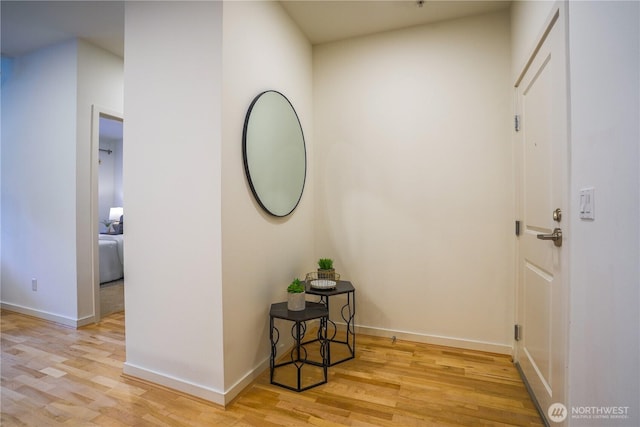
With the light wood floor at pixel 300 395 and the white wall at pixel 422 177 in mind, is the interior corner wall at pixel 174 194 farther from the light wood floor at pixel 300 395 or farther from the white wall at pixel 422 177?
the white wall at pixel 422 177

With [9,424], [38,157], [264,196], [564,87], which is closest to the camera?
[564,87]

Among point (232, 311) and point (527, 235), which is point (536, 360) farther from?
point (232, 311)

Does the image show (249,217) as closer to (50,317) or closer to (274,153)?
(274,153)

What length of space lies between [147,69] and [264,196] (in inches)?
40.2

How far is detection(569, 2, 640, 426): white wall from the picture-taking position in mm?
800

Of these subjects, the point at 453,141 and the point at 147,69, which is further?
the point at 453,141

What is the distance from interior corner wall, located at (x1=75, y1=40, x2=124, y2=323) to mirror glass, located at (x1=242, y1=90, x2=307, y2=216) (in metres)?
1.98

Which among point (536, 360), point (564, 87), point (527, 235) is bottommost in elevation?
point (536, 360)

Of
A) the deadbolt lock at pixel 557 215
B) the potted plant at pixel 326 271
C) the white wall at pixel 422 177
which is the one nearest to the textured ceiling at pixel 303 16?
the white wall at pixel 422 177

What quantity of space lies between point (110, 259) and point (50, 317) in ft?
4.54

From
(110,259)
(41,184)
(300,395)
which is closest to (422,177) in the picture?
(300,395)

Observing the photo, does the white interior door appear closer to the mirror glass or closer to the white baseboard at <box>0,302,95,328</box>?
the mirror glass

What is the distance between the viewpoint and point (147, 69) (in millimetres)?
1762

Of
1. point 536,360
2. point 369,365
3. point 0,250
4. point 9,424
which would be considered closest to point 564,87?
point 536,360
